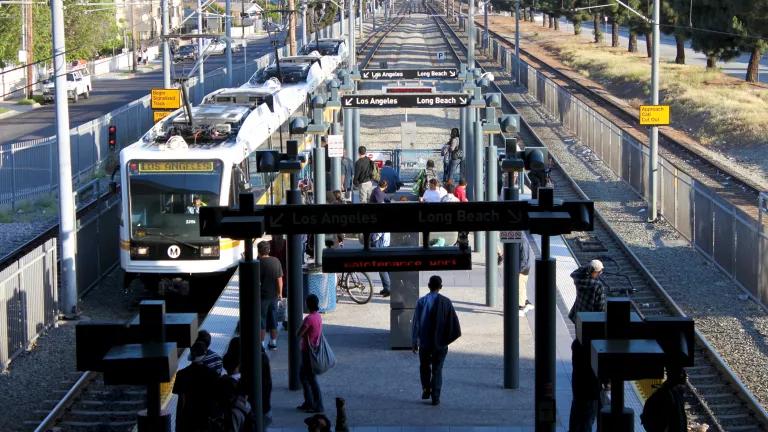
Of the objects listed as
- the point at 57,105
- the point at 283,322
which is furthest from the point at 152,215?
the point at 283,322

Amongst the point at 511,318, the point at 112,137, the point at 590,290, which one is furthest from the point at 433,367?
the point at 112,137

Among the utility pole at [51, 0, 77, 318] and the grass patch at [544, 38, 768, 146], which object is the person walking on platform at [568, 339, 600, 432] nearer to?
the utility pole at [51, 0, 77, 318]

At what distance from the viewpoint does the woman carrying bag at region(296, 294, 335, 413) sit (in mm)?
12305

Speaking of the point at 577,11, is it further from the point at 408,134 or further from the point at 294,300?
the point at 294,300

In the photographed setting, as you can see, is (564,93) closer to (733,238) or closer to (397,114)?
(397,114)

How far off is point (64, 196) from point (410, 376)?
7.52 m

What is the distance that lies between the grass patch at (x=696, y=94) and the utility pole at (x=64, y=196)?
26.1 m

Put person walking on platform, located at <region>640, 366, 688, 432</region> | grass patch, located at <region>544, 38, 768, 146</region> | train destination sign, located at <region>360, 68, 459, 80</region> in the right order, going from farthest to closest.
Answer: grass patch, located at <region>544, 38, 768, 146</region>
train destination sign, located at <region>360, 68, 459, 80</region>
person walking on platform, located at <region>640, 366, 688, 432</region>

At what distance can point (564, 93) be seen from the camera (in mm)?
46156

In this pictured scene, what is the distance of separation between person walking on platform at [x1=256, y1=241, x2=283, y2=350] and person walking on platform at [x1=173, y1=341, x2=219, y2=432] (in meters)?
5.38

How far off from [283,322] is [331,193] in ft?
16.4

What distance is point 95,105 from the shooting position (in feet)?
192

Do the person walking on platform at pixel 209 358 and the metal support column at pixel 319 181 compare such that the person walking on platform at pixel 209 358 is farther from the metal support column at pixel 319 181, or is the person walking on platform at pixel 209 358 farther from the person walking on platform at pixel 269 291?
the metal support column at pixel 319 181

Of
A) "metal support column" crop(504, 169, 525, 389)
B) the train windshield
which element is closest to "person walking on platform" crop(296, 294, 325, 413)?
"metal support column" crop(504, 169, 525, 389)
